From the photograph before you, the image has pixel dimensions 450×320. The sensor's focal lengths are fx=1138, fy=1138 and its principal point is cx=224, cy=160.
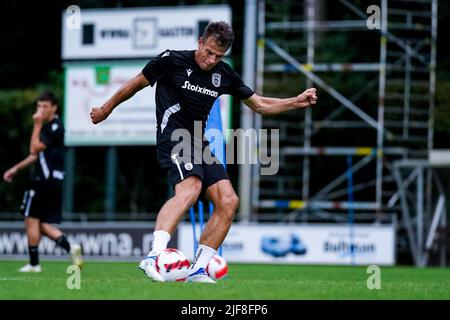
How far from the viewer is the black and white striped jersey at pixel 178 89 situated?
359 inches

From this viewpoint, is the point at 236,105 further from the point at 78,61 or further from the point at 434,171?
the point at 434,171

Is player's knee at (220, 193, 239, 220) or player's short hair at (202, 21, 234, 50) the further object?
player's knee at (220, 193, 239, 220)

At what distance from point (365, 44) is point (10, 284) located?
711 inches

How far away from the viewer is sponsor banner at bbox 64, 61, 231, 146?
22438 mm

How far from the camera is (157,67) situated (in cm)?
911

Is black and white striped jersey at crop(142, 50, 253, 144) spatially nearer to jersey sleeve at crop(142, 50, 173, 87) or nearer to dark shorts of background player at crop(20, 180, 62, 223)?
jersey sleeve at crop(142, 50, 173, 87)

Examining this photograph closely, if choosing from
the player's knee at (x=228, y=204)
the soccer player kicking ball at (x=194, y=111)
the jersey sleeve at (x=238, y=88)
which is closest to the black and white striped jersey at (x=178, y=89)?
the soccer player kicking ball at (x=194, y=111)

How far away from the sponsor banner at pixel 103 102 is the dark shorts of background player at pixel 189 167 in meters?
13.2

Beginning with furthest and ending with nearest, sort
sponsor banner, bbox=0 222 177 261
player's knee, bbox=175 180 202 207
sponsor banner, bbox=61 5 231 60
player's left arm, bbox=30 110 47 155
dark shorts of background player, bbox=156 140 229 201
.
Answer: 1. sponsor banner, bbox=61 5 231 60
2. sponsor banner, bbox=0 222 177 261
3. player's left arm, bbox=30 110 47 155
4. dark shorts of background player, bbox=156 140 229 201
5. player's knee, bbox=175 180 202 207

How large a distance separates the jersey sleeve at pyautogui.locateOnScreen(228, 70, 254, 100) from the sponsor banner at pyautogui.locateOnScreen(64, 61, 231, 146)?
12704 millimetres

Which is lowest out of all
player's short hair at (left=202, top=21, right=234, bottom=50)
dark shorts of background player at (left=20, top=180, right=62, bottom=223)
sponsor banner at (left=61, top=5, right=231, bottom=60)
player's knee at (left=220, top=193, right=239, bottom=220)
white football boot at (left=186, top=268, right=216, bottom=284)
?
white football boot at (left=186, top=268, right=216, bottom=284)

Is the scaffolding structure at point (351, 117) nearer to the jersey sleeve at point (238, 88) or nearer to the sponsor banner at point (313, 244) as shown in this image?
Result: the sponsor banner at point (313, 244)

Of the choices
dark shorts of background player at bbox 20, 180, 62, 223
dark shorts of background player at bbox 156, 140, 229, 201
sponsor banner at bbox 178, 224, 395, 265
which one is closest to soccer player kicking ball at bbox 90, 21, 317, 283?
dark shorts of background player at bbox 156, 140, 229, 201
